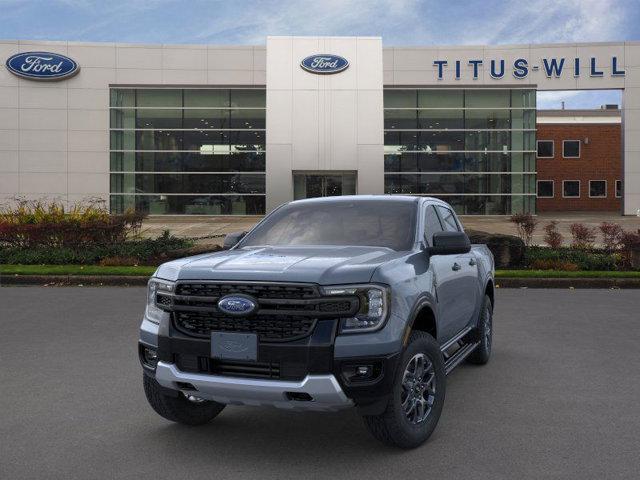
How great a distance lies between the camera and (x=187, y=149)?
1571 inches

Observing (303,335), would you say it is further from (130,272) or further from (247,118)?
(247,118)

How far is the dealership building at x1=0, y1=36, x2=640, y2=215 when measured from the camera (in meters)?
38.7

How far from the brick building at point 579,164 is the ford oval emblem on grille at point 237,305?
5370 centimetres

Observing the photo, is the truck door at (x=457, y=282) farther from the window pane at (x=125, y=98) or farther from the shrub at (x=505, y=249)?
the window pane at (x=125, y=98)

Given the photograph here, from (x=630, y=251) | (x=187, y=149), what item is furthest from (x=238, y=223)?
(x=630, y=251)

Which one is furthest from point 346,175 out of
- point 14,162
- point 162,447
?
point 162,447

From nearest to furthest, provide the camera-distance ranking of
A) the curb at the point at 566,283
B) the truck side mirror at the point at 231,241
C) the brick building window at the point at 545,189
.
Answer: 1. the truck side mirror at the point at 231,241
2. the curb at the point at 566,283
3. the brick building window at the point at 545,189

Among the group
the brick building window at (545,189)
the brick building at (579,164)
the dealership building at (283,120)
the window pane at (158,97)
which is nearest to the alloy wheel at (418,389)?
the dealership building at (283,120)

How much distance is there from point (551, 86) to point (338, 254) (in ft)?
124

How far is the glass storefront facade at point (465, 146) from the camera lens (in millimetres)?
39625

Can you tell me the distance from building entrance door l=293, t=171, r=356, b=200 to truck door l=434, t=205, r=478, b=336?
32.8 metres

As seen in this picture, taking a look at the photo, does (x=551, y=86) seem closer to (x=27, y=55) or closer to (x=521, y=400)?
(x=27, y=55)

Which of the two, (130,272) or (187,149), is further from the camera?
(187,149)

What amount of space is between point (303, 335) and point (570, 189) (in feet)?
182
